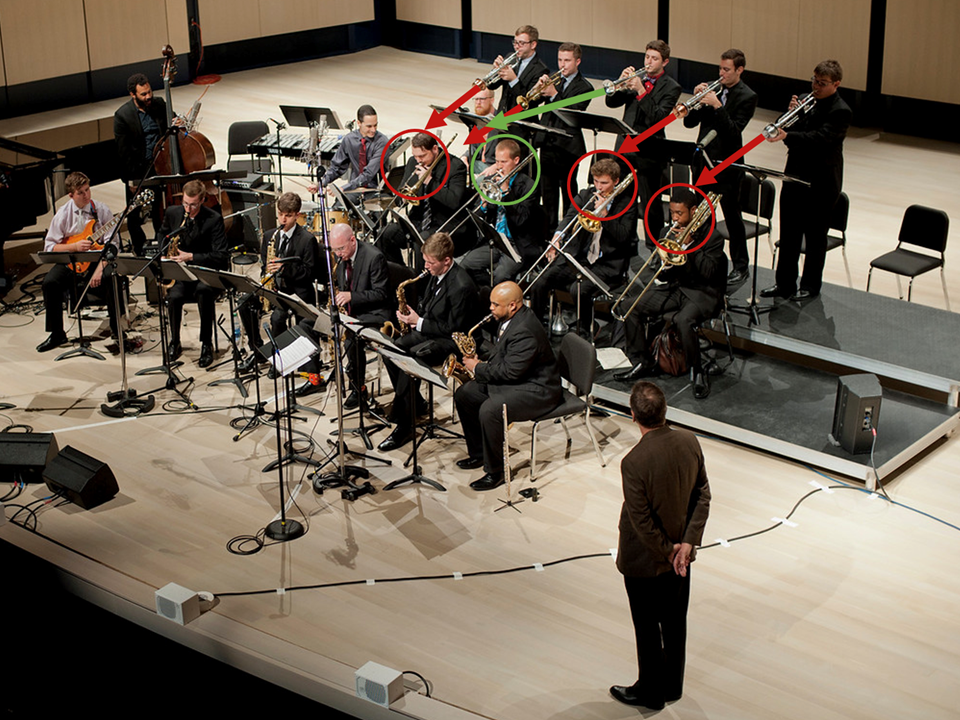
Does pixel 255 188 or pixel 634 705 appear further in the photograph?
pixel 255 188

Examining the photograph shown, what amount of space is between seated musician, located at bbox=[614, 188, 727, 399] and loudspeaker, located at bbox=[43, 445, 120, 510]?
3286mm

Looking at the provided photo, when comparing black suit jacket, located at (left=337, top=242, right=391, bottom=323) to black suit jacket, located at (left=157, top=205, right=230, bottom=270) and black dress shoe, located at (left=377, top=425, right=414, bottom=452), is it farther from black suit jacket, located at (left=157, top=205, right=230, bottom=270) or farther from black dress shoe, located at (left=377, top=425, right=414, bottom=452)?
black suit jacket, located at (left=157, top=205, right=230, bottom=270)

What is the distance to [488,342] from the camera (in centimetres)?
712

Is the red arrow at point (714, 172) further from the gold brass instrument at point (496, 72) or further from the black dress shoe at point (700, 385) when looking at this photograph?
the gold brass instrument at point (496, 72)

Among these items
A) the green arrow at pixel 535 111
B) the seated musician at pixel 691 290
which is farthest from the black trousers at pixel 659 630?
the green arrow at pixel 535 111

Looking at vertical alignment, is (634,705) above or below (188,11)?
below

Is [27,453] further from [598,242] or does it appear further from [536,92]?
[536,92]

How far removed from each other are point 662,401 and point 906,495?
2492mm

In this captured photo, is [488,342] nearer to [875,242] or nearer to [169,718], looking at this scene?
[169,718]

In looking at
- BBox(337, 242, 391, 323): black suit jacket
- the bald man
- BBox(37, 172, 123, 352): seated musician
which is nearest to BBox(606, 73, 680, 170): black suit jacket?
BBox(337, 242, 391, 323): black suit jacket

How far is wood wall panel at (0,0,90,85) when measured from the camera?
13.1 metres

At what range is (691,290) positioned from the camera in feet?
23.8

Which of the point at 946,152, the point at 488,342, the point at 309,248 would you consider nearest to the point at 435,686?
the point at 488,342

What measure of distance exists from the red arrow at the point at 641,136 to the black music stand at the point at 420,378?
239cm
